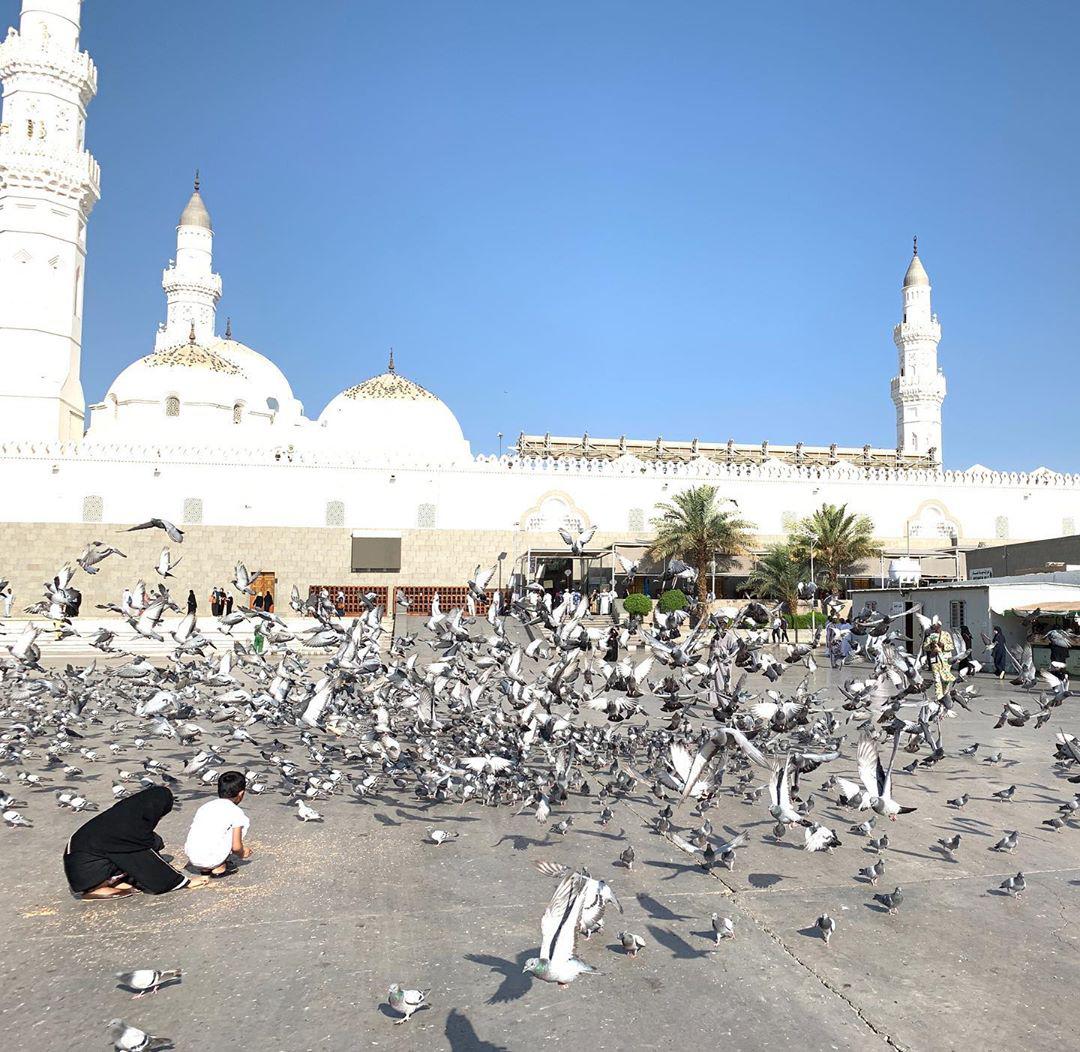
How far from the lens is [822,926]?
4324mm

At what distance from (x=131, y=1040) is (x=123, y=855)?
1.91m

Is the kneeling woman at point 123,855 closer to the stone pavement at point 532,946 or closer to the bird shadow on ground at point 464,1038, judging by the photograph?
the stone pavement at point 532,946

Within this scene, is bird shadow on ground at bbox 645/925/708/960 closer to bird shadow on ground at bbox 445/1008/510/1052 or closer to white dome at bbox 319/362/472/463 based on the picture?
bird shadow on ground at bbox 445/1008/510/1052

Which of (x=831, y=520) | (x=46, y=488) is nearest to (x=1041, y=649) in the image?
(x=831, y=520)

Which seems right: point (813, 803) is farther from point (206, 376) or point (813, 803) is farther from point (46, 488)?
point (206, 376)

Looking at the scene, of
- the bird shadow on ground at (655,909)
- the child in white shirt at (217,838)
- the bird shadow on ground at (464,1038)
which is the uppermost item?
the child in white shirt at (217,838)

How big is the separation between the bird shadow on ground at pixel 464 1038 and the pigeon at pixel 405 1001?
164 millimetres

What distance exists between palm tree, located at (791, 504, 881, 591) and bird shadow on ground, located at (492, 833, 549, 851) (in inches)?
1251

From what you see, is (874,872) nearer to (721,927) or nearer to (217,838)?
(721,927)

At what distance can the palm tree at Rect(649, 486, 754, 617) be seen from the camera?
35.0 metres

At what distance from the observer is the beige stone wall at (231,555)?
105 ft

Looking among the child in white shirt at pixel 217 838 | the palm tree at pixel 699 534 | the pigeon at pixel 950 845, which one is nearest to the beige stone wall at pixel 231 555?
the palm tree at pixel 699 534

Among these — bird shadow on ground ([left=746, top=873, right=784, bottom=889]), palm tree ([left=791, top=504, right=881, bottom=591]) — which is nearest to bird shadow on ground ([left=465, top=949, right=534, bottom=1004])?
bird shadow on ground ([left=746, top=873, right=784, bottom=889])

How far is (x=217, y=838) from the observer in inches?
204
